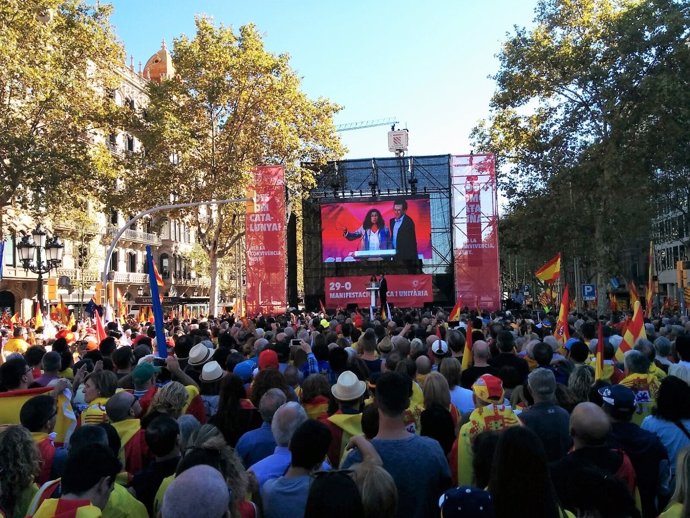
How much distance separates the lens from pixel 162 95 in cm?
3359

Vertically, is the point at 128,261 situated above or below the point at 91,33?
below

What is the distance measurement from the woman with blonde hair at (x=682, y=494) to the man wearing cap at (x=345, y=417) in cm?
229

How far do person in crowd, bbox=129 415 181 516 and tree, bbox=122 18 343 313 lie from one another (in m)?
28.7

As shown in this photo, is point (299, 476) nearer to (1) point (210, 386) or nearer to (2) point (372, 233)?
(1) point (210, 386)

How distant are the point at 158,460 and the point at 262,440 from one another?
75cm

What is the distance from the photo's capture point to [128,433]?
197 inches

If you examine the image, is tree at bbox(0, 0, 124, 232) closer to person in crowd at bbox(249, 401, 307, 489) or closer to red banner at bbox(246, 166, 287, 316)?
red banner at bbox(246, 166, 287, 316)

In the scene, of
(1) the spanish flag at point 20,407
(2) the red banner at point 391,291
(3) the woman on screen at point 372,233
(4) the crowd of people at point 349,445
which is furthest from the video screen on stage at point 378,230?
(1) the spanish flag at point 20,407

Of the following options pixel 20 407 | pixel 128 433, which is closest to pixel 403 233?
pixel 20 407

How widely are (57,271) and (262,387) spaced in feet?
141

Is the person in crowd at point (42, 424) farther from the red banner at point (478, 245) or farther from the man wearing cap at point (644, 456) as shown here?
the red banner at point (478, 245)

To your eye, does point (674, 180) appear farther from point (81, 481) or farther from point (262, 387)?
point (81, 481)

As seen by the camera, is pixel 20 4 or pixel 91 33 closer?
pixel 20 4

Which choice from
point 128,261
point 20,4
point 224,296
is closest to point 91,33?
point 20,4
